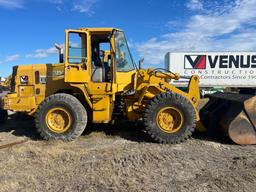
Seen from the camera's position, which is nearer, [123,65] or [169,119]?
[169,119]

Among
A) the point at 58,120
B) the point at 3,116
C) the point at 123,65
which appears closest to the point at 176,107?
the point at 123,65

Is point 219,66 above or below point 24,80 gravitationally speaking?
above

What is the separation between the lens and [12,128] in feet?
33.6

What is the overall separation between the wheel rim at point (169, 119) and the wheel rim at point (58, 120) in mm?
2199

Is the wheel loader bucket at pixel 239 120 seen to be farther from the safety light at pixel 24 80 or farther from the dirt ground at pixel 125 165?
the safety light at pixel 24 80

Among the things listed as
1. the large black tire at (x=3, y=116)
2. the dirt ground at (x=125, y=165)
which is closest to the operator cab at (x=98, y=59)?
the dirt ground at (x=125, y=165)

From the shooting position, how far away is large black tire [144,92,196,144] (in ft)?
26.4

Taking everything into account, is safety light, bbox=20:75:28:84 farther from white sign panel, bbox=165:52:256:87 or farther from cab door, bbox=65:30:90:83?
white sign panel, bbox=165:52:256:87

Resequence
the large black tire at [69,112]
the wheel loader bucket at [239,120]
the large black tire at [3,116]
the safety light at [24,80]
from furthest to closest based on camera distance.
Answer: the large black tire at [3,116], the safety light at [24,80], the large black tire at [69,112], the wheel loader bucket at [239,120]

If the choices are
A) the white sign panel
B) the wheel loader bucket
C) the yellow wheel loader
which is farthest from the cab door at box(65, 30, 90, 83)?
the white sign panel

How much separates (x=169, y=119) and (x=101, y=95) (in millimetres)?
1779

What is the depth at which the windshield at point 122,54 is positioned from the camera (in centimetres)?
868

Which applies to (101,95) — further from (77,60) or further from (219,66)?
(219,66)

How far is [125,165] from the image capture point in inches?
244
